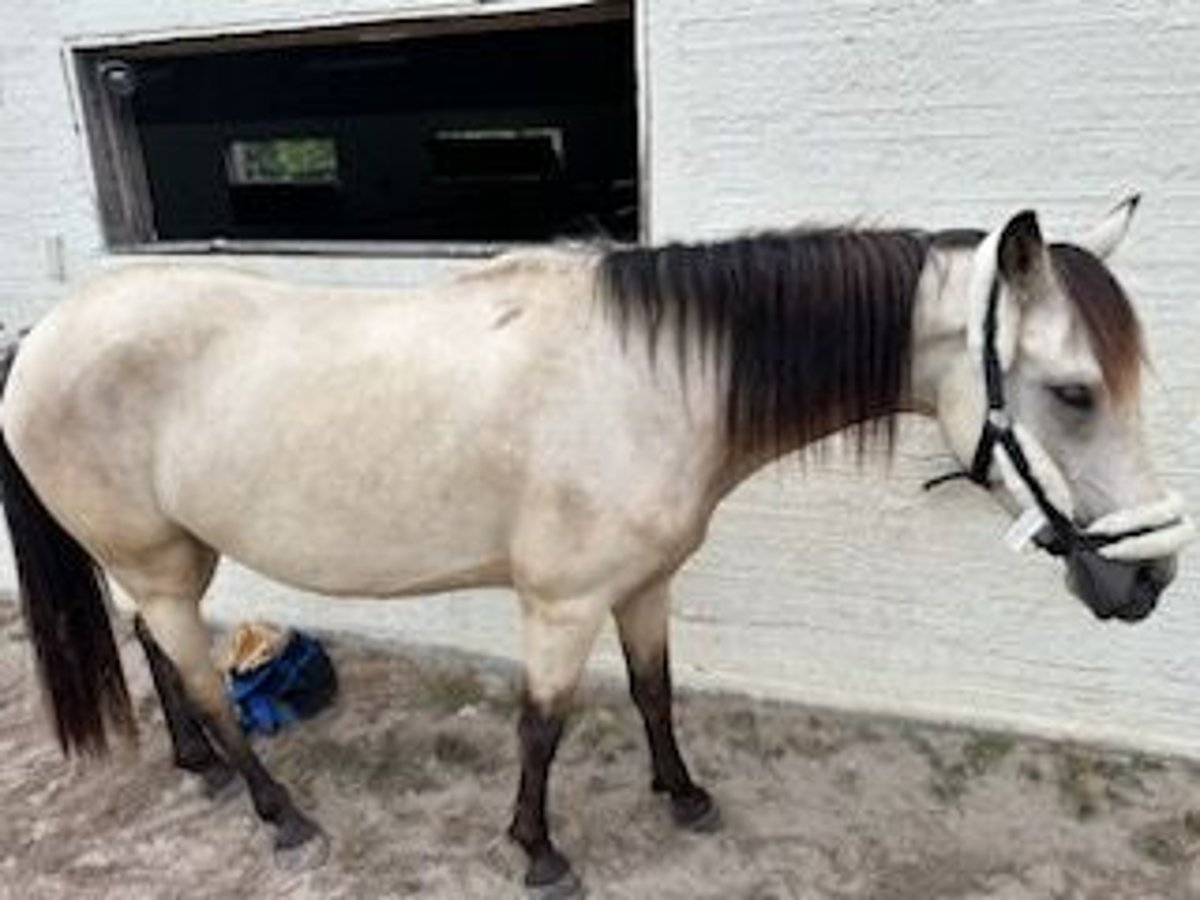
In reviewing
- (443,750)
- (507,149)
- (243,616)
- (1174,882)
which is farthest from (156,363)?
(507,149)

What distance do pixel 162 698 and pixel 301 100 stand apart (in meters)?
4.15

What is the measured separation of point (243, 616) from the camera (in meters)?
3.56

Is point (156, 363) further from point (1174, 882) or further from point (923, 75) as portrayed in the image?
point (1174, 882)

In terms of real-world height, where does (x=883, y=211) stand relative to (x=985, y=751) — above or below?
above

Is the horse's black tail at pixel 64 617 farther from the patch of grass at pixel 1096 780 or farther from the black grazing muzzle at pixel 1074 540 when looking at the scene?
the patch of grass at pixel 1096 780

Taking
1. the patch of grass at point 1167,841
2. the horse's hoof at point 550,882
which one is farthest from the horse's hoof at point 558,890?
the patch of grass at point 1167,841

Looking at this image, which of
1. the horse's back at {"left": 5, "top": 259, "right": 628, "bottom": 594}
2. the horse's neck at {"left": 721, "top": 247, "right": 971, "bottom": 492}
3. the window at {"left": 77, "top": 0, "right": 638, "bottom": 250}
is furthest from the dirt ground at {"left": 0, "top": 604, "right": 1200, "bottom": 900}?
the window at {"left": 77, "top": 0, "right": 638, "bottom": 250}

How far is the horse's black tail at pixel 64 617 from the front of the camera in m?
2.48

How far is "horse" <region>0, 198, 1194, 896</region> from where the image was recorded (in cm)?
168

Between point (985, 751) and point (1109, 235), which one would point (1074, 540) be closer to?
point (1109, 235)

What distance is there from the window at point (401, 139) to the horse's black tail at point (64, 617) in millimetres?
2322

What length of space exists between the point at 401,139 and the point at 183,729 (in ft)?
15.8

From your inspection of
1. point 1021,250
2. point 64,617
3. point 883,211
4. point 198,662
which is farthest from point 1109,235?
point 64,617

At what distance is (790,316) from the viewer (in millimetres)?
1863
